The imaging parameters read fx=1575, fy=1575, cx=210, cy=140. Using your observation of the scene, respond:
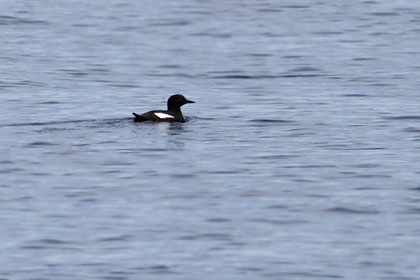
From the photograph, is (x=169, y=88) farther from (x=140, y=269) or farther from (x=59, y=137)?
(x=140, y=269)

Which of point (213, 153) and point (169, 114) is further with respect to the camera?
point (169, 114)

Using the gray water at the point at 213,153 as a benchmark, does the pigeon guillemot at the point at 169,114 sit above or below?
above

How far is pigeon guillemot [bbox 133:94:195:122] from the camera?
93.4ft

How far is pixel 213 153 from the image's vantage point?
2592 centimetres

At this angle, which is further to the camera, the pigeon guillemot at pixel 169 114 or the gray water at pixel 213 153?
the pigeon guillemot at pixel 169 114

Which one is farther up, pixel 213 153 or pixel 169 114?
pixel 169 114

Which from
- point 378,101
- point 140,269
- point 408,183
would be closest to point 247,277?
point 140,269

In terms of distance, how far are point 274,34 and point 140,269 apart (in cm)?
2872

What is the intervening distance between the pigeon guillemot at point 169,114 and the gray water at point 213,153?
0.20m

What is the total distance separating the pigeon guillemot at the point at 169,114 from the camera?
28.5 meters

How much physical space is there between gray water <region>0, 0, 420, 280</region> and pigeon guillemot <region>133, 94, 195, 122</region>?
0.20 metres

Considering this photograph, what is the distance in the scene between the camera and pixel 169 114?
28953mm

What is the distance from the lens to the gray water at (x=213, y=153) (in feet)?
62.2

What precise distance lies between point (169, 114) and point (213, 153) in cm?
321
